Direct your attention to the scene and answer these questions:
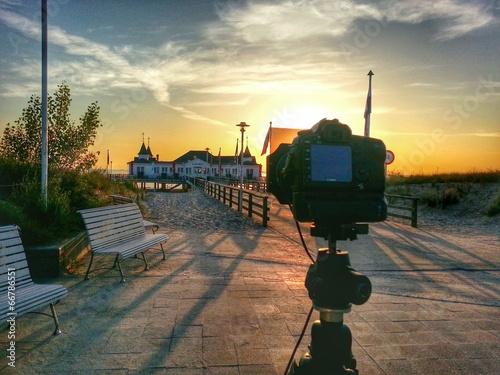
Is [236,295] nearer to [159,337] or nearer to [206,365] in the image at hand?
[159,337]

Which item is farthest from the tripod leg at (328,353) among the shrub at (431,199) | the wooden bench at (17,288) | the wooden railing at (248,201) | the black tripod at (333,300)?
the shrub at (431,199)

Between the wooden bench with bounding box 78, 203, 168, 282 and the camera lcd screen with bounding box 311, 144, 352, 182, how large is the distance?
153 inches

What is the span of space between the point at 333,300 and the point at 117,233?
15.0 feet

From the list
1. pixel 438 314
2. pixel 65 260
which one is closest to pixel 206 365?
pixel 438 314

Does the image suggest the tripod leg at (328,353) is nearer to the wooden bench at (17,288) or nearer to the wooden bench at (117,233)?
the wooden bench at (17,288)

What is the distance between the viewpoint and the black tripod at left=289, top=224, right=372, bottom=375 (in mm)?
2100

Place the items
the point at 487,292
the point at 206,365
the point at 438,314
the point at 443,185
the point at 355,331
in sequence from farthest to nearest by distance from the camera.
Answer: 1. the point at 443,185
2. the point at 487,292
3. the point at 438,314
4. the point at 355,331
5. the point at 206,365

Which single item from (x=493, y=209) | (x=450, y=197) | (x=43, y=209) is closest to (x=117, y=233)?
(x=43, y=209)

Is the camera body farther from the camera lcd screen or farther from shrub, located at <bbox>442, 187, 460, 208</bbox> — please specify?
shrub, located at <bbox>442, 187, 460, 208</bbox>

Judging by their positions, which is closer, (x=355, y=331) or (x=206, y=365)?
(x=206, y=365)

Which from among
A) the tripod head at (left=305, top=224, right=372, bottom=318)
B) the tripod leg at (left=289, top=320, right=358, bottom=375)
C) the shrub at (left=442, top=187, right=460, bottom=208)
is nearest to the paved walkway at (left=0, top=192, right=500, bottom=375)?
the tripod leg at (left=289, top=320, right=358, bottom=375)

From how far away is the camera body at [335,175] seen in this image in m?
2.00

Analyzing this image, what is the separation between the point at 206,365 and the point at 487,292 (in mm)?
4105

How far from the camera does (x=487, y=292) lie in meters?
5.30
